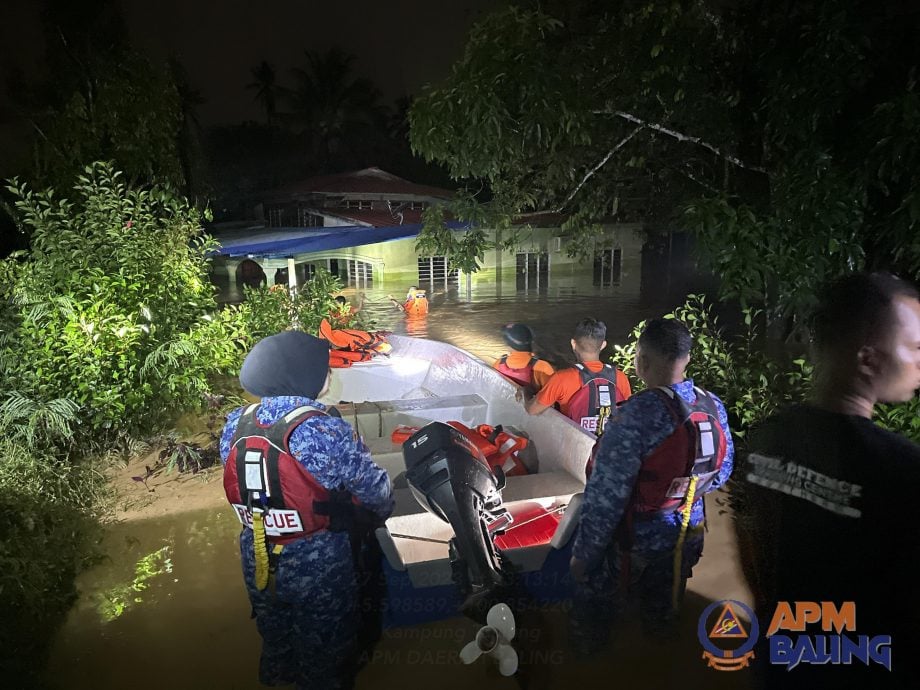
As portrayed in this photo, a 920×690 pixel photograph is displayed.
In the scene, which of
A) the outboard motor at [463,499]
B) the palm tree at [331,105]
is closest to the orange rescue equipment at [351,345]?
the outboard motor at [463,499]

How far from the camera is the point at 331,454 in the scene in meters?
2.02

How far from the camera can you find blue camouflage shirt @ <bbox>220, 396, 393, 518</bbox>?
78.6 inches

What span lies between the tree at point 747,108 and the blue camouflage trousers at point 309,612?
10.9 feet

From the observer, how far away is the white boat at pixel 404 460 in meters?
2.83

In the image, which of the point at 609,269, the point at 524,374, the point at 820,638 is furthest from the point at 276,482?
the point at 609,269

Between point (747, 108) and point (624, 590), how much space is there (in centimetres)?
452

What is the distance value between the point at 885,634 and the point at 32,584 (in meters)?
4.32

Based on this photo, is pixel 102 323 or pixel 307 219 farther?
pixel 307 219

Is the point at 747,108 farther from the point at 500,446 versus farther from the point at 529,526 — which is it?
the point at 529,526

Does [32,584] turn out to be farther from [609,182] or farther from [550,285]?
[550,285]

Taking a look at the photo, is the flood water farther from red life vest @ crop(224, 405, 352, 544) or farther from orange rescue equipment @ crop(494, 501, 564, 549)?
red life vest @ crop(224, 405, 352, 544)

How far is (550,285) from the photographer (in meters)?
22.2

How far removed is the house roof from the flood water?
15987 mm

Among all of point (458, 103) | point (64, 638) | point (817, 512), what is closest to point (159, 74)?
point (458, 103)
